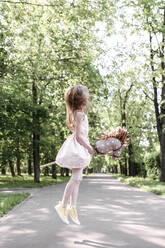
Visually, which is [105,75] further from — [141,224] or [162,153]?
[141,224]

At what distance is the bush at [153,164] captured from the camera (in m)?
32.0

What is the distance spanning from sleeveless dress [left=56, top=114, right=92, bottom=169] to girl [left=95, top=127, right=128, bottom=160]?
21cm

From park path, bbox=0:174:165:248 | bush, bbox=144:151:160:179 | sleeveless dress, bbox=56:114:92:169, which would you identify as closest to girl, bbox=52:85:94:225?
sleeveless dress, bbox=56:114:92:169

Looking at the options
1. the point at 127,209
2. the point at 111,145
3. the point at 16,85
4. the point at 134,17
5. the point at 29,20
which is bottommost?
the point at 127,209

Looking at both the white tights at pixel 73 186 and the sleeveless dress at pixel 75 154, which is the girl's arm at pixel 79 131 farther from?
the white tights at pixel 73 186

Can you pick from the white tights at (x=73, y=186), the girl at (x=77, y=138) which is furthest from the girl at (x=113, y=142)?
the white tights at (x=73, y=186)

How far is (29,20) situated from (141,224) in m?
10.1

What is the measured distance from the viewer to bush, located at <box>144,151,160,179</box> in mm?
32031

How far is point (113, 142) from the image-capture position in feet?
15.8

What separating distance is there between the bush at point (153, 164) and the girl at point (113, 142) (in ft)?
91.3

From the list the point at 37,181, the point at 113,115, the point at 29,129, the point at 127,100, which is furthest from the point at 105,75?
the point at 113,115

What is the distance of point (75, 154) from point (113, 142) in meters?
0.61

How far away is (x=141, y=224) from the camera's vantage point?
6.20 metres

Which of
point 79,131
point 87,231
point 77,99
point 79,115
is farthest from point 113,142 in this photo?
point 87,231
